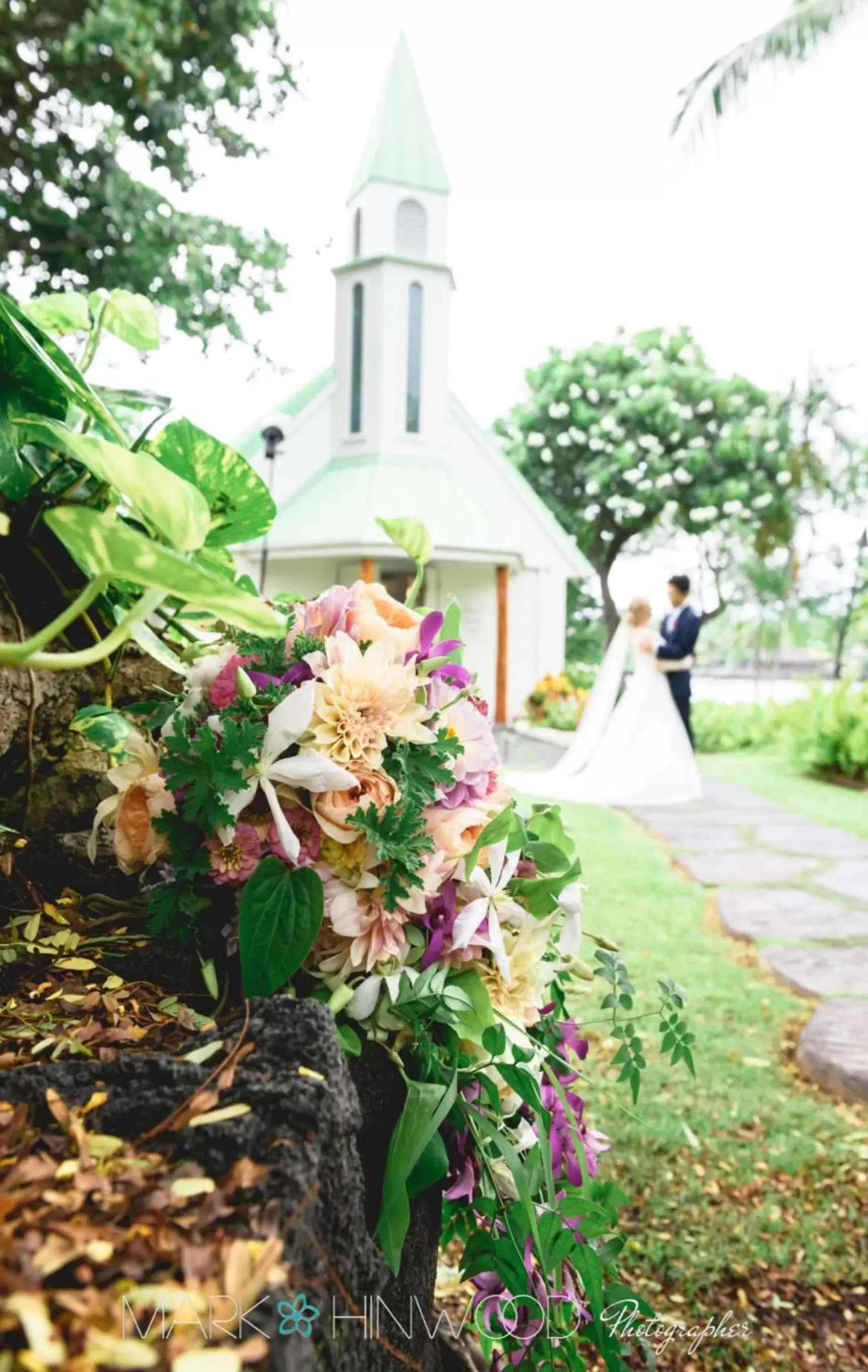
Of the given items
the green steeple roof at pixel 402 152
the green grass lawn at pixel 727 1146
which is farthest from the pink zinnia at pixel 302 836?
the green steeple roof at pixel 402 152

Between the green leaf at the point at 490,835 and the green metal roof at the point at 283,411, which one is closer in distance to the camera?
the green leaf at the point at 490,835

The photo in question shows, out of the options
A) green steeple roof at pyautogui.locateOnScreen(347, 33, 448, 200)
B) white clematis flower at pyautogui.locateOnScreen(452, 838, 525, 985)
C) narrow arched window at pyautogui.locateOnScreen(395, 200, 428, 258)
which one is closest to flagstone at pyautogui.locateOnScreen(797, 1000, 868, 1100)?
white clematis flower at pyautogui.locateOnScreen(452, 838, 525, 985)

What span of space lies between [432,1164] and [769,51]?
966 cm

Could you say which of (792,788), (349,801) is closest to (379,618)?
(349,801)

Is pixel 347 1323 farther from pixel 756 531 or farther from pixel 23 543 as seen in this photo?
pixel 756 531

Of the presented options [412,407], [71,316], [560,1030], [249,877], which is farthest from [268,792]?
[412,407]

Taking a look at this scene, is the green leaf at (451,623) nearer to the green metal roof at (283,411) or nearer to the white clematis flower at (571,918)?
the white clematis flower at (571,918)

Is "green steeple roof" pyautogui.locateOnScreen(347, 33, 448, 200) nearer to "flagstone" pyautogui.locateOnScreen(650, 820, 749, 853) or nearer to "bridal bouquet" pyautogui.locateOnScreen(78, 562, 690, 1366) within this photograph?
"flagstone" pyautogui.locateOnScreen(650, 820, 749, 853)

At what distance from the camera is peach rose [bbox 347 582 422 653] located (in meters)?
0.88

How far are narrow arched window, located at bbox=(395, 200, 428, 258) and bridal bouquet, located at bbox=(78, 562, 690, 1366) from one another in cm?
1464

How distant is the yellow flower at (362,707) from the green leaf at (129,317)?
2.07ft

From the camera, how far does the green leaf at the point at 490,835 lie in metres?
0.83

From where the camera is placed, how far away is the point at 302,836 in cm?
82

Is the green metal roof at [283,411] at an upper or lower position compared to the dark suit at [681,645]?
upper
